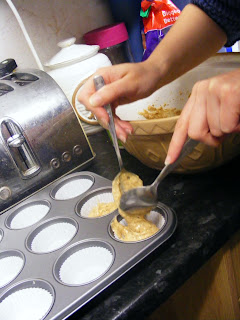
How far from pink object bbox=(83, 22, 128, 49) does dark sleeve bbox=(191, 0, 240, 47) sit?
53cm

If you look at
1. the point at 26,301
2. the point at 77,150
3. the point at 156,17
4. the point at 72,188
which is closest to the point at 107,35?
the point at 156,17

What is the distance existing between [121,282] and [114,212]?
0.53 ft

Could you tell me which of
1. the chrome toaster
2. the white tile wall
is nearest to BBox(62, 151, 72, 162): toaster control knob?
the chrome toaster

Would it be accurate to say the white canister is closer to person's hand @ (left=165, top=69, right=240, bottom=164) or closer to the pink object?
the pink object

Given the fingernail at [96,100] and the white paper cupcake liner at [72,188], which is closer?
the fingernail at [96,100]

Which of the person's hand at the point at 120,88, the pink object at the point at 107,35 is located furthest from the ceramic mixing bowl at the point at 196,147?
the pink object at the point at 107,35

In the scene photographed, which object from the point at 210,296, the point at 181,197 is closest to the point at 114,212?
the point at 181,197

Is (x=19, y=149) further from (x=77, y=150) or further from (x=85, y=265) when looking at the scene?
(x=85, y=265)

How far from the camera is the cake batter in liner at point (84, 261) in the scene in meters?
0.61

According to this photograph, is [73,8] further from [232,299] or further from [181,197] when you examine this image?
[232,299]

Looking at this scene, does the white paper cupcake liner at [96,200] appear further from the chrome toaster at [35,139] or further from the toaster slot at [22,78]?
the toaster slot at [22,78]

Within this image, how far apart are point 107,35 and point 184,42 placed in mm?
551

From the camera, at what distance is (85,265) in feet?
2.10

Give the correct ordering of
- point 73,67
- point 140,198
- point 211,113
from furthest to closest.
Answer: point 73,67 < point 140,198 < point 211,113
